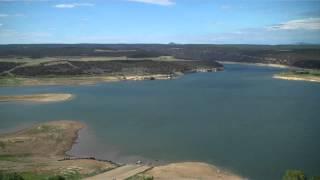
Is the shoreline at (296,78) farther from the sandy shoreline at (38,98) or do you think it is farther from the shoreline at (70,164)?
the shoreline at (70,164)

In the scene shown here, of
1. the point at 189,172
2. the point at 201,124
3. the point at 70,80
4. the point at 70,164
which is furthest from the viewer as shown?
the point at 70,80

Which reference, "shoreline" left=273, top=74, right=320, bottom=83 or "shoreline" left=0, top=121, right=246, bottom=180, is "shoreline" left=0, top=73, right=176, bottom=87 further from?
"shoreline" left=0, top=121, right=246, bottom=180

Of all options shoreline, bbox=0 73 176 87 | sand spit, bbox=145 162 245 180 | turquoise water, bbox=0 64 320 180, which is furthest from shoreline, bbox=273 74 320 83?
sand spit, bbox=145 162 245 180

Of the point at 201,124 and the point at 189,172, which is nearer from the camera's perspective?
the point at 189,172

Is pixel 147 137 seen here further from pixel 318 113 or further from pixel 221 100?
pixel 221 100

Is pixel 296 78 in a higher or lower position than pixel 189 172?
higher

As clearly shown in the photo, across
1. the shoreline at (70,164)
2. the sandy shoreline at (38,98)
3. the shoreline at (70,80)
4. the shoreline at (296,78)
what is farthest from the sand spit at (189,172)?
the shoreline at (70,80)

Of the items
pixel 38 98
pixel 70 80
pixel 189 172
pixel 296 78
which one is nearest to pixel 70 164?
pixel 189 172

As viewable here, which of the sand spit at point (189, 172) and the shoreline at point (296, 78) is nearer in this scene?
the sand spit at point (189, 172)

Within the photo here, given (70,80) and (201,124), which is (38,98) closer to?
(70,80)

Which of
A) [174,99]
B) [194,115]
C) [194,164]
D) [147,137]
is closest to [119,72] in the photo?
[174,99]
